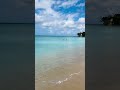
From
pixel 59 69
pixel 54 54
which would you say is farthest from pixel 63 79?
pixel 54 54

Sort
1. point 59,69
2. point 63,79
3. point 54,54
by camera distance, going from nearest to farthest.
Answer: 1. point 63,79
2. point 59,69
3. point 54,54

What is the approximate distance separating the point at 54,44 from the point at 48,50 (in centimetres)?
121

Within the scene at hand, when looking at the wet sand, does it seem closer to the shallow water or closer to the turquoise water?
the shallow water

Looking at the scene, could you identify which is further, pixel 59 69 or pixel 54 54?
pixel 54 54

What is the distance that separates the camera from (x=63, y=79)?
5.03 meters

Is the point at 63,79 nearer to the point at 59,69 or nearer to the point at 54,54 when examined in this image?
the point at 59,69

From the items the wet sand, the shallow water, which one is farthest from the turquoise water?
the wet sand

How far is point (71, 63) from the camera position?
238 inches

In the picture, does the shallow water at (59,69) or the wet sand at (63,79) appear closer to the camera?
the wet sand at (63,79)

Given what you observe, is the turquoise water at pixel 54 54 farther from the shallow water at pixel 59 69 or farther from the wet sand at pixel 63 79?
the wet sand at pixel 63 79

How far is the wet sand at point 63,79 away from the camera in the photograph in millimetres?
4543

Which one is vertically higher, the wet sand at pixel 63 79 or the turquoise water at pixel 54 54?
the turquoise water at pixel 54 54

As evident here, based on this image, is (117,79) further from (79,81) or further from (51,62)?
(51,62)

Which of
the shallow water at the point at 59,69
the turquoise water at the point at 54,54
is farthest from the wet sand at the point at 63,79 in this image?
the turquoise water at the point at 54,54
